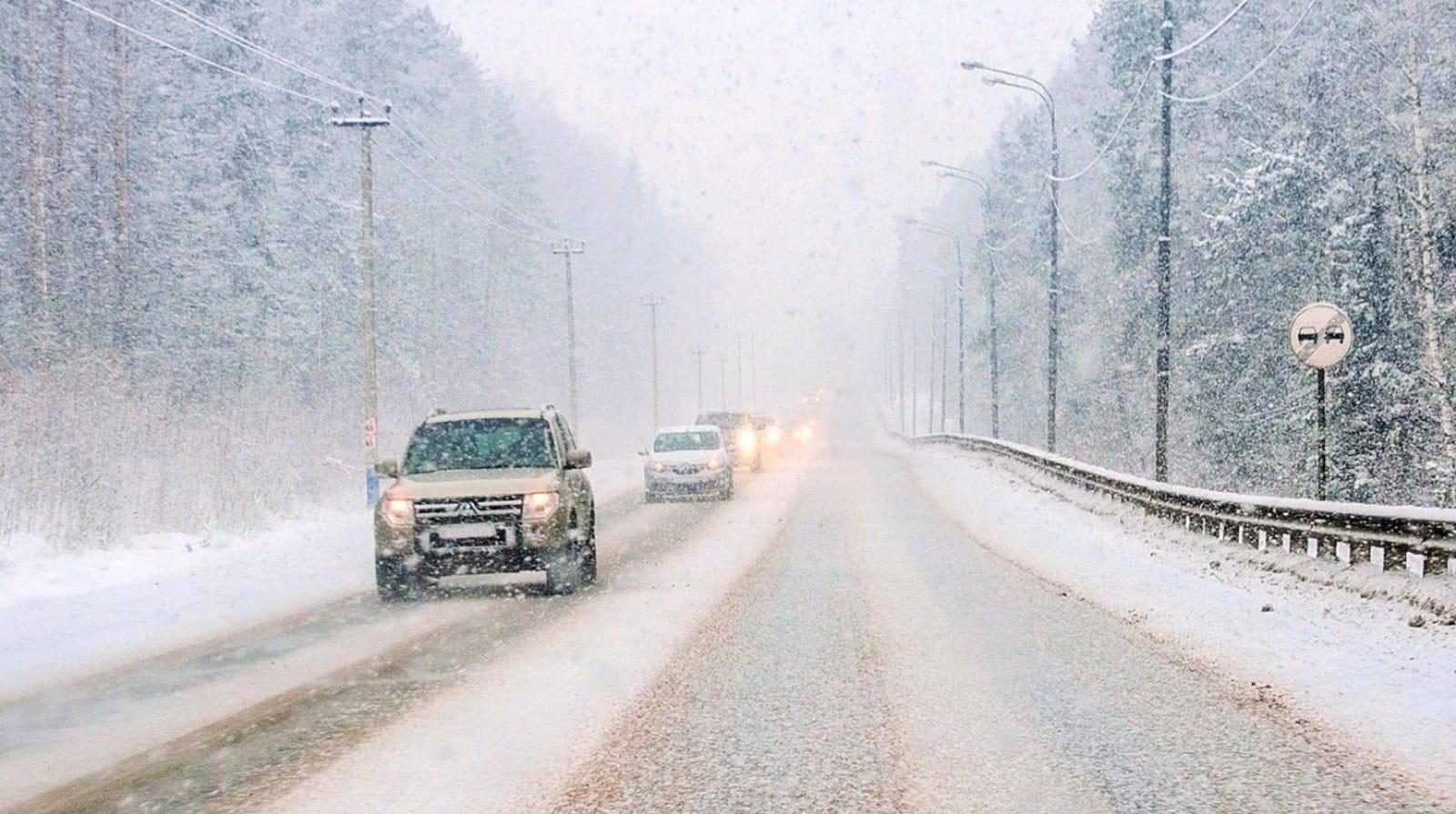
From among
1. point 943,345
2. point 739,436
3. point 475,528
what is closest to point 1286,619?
point 475,528

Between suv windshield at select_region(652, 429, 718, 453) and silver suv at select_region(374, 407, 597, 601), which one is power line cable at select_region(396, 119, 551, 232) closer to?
suv windshield at select_region(652, 429, 718, 453)

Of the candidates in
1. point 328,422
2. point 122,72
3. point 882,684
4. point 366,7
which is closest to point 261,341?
point 328,422

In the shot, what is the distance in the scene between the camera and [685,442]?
1209 inches

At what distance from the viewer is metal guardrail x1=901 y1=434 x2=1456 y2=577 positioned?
426 inches

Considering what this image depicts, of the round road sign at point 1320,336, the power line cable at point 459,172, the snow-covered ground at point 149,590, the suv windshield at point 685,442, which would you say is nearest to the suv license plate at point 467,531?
the snow-covered ground at point 149,590

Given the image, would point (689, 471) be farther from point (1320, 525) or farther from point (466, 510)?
point (1320, 525)

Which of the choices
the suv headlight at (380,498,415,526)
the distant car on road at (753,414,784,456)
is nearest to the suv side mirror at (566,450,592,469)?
the suv headlight at (380,498,415,526)

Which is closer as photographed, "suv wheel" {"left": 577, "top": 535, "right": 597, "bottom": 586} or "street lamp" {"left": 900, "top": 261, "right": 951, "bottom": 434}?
"suv wheel" {"left": 577, "top": 535, "right": 597, "bottom": 586}

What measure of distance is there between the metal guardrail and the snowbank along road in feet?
7.87

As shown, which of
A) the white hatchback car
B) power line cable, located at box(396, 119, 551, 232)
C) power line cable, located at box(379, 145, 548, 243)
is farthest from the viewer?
power line cable, located at box(396, 119, 551, 232)

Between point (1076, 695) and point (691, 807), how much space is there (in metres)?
3.22

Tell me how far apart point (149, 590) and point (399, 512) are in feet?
9.43

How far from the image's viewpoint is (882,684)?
328 inches

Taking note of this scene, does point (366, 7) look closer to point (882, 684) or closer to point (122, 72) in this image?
point (122, 72)
